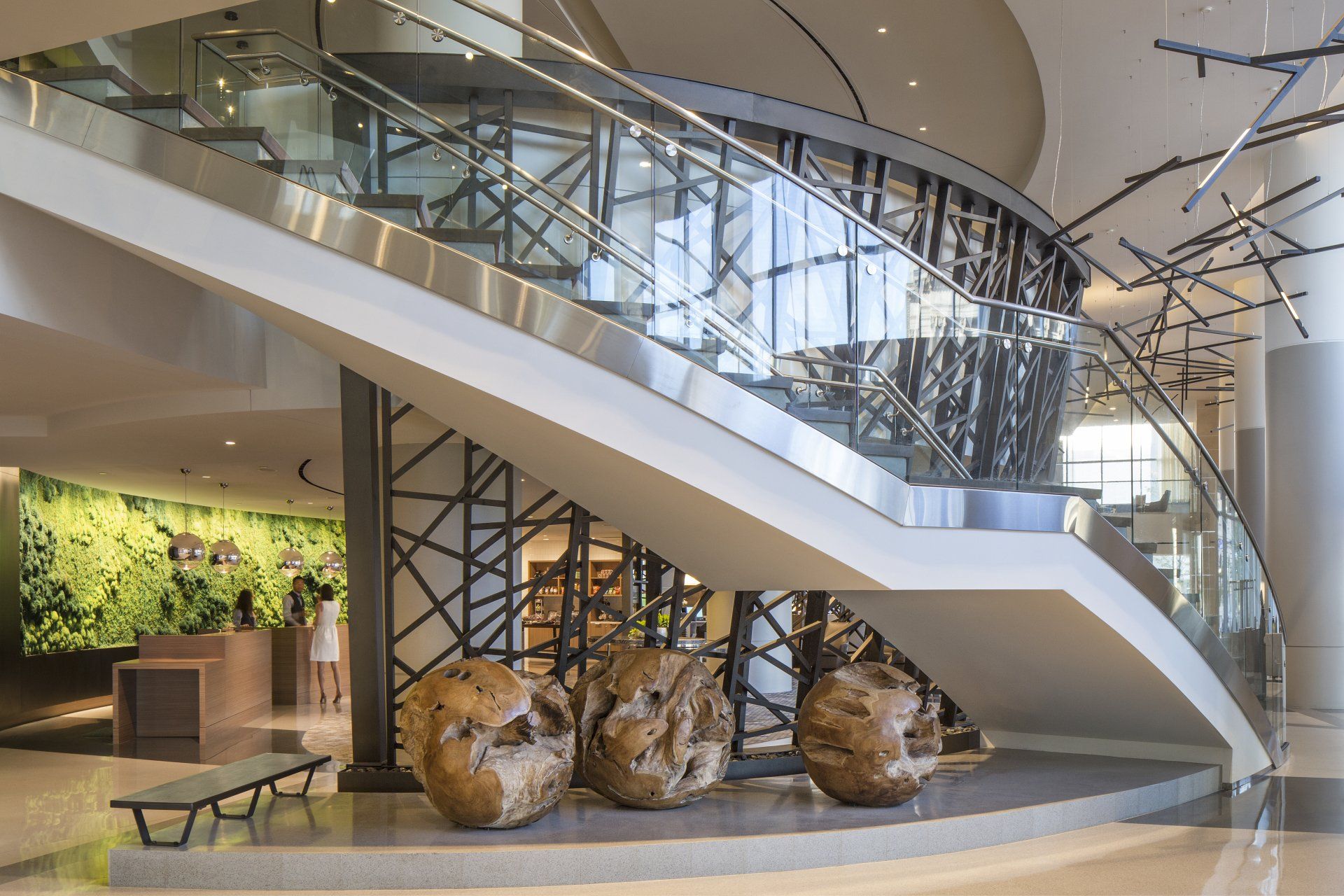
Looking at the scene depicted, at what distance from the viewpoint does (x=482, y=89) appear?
5.65 m

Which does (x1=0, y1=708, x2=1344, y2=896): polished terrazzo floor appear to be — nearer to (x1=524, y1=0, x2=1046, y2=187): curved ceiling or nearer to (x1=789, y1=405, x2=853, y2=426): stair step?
(x1=789, y1=405, x2=853, y2=426): stair step

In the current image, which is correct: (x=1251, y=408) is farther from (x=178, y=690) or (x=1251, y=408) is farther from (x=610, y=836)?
(x=178, y=690)

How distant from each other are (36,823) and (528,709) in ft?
12.2

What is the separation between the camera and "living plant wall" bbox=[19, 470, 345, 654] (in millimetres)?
13383

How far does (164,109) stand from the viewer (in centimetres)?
496

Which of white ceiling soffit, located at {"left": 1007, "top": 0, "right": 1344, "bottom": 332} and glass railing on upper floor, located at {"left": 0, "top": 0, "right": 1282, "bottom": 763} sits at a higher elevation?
white ceiling soffit, located at {"left": 1007, "top": 0, "right": 1344, "bottom": 332}

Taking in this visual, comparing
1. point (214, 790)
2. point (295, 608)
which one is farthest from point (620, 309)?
point (295, 608)

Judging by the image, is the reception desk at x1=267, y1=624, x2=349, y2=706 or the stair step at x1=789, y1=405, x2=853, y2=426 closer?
the stair step at x1=789, y1=405, x2=853, y2=426

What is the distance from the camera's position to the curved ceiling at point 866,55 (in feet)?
42.5

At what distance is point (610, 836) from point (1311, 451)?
11.2 metres

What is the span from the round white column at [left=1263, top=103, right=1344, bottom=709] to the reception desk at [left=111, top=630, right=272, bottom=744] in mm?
12279

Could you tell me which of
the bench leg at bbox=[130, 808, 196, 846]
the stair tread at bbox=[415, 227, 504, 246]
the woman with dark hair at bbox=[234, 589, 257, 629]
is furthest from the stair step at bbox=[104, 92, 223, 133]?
the woman with dark hair at bbox=[234, 589, 257, 629]

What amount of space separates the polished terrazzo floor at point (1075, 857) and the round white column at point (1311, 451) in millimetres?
5467

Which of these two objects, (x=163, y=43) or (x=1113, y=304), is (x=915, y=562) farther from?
(x=1113, y=304)
